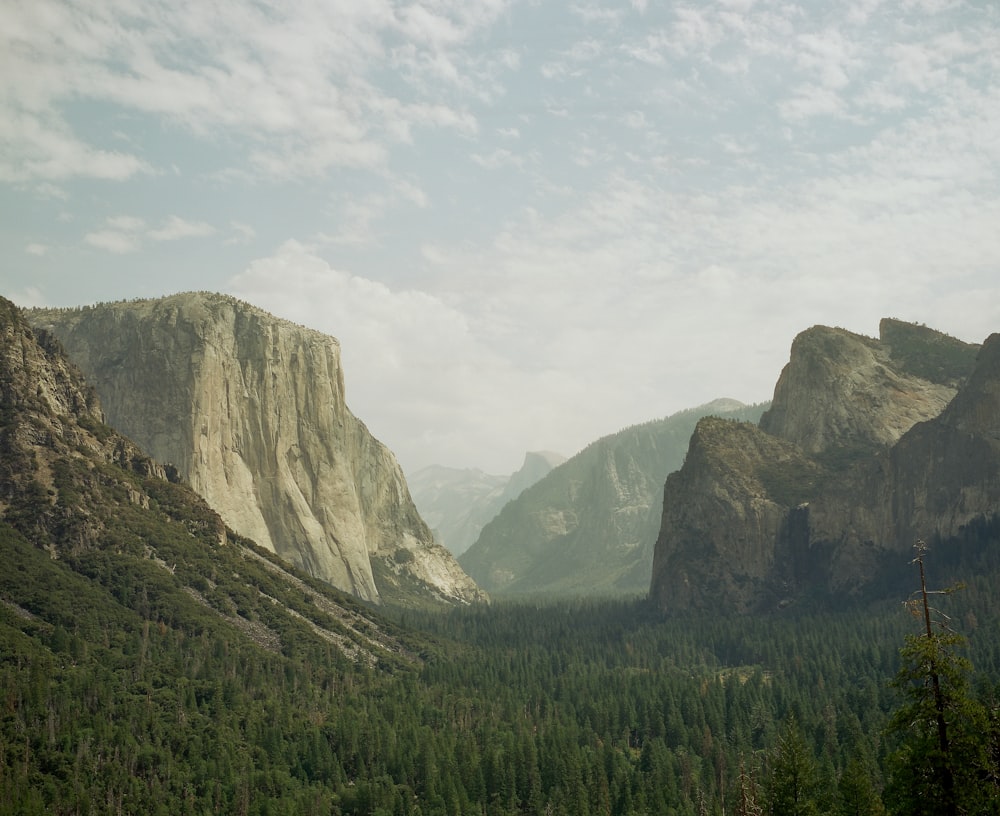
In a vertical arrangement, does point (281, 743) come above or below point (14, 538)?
below

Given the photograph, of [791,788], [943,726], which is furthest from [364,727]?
[943,726]

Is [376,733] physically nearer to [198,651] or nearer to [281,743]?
[281,743]

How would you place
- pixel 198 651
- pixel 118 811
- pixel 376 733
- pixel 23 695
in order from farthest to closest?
pixel 198 651
pixel 376 733
pixel 23 695
pixel 118 811

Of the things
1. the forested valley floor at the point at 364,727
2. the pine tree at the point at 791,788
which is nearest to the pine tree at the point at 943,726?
the pine tree at the point at 791,788

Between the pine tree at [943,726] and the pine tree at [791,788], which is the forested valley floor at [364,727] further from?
the pine tree at [943,726]

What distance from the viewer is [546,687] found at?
19375 cm

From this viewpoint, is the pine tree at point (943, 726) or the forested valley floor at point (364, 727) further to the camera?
the forested valley floor at point (364, 727)

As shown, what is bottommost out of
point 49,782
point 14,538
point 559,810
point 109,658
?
point 559,810

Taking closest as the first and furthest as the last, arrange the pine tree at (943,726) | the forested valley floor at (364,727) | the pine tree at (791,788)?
the pine tree at (943,726) < the pine tree at (791,788) < the forested valley floor at (364,727)

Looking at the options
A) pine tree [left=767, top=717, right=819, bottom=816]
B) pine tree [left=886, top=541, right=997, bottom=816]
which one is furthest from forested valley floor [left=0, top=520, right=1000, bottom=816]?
pine tree [left=886, top=541, right=997, bottom=816]

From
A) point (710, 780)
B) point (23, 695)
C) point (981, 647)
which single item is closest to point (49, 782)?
point (23, 695)

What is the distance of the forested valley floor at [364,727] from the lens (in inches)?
4513

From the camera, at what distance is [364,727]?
14750 cm

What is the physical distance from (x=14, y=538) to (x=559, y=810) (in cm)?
11589
